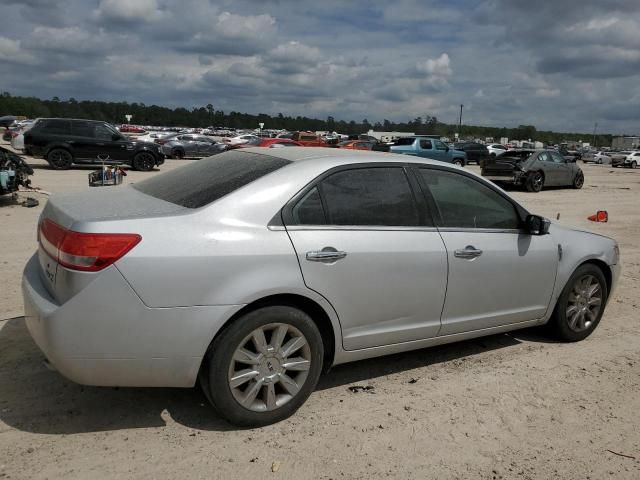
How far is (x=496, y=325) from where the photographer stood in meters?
4.22

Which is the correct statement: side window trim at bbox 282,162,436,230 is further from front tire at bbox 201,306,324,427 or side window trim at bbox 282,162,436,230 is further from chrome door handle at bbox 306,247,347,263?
front tire at bbox 201,306,324,427

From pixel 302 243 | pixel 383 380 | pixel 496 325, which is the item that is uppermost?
pixel 302 243

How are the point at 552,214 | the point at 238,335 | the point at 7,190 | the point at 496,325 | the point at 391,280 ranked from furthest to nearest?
the point at 552,214
the point at 7,190
the point at 496,325
the point at 391,280
the point at 238,335

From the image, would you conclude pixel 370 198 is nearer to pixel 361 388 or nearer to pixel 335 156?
pixel 335 156

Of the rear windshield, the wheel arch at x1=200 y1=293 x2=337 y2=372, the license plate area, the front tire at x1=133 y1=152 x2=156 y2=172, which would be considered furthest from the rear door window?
the front tire at x1=133 y1=152 x2=156 y2=172

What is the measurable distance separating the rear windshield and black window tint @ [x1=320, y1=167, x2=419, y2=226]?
15.0 inches

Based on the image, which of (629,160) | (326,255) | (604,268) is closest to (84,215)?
(326,255)

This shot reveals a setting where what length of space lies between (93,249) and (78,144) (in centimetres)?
1890

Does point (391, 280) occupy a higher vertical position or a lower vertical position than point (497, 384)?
higher

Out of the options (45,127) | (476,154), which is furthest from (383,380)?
(476,154)

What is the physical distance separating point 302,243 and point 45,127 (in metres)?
19.4

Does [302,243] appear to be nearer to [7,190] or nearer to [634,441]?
[634,441]

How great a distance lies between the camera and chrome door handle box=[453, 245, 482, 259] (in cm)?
383

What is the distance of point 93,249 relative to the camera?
276cm
